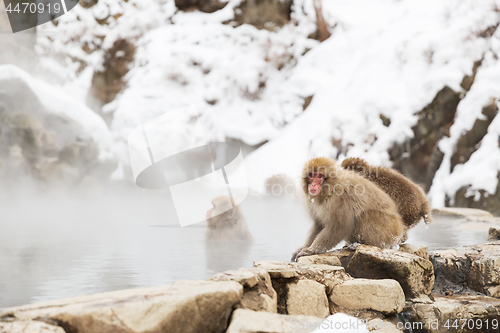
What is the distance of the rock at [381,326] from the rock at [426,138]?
5.10m

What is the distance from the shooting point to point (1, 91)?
8.10 m

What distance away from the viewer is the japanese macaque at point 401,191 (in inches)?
105

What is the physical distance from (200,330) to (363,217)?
1.25 meters

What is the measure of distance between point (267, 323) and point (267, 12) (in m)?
12.8

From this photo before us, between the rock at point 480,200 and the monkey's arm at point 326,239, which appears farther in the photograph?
the rock at point 480,200

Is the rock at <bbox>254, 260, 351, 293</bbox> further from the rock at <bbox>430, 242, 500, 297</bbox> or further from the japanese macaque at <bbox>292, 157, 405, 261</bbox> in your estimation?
the rock at <bbox>430, 242, 500, 297</bbox>

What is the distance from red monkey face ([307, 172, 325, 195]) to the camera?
225 centimetres

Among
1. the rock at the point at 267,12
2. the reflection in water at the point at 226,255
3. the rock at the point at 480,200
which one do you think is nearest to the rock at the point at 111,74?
the rock at the point at 267,12

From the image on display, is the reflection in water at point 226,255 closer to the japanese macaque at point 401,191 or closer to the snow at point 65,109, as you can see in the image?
the japanese macaque at point 401,191

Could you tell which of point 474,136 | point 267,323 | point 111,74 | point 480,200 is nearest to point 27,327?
point 267,323

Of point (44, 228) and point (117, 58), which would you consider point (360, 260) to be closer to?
point (44, 228)

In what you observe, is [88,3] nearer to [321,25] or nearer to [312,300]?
[321,25]

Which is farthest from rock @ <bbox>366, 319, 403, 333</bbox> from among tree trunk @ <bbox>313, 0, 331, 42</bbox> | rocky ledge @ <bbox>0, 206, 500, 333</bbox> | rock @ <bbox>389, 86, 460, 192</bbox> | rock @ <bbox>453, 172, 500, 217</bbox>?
tree trunk @ <bbox>313, 0, 331, 42</bbox>

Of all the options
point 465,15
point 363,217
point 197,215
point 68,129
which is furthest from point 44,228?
point 465,15
